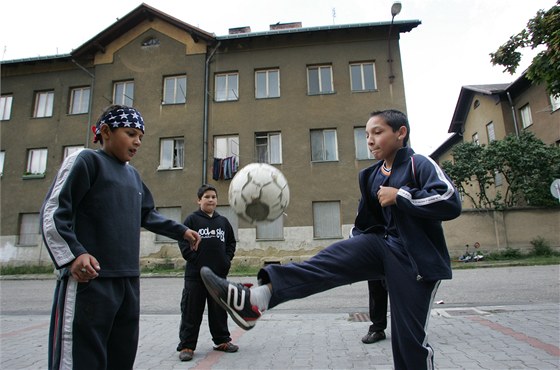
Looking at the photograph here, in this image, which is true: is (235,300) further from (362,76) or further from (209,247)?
(362,76)

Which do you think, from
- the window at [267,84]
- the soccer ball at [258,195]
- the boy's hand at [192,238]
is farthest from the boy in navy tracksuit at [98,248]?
the window at [267,84]

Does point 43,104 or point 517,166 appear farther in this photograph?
point 43,104

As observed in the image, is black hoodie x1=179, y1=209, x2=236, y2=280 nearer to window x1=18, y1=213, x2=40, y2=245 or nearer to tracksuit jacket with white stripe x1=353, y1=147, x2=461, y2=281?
tracksuit jacket with white stripe x1=353, y1=147, x2=461, y2=281

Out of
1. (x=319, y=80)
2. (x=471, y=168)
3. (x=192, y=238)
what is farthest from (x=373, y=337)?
(x=471, y=168)

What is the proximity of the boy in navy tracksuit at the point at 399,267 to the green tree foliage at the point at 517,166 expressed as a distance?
17639mm

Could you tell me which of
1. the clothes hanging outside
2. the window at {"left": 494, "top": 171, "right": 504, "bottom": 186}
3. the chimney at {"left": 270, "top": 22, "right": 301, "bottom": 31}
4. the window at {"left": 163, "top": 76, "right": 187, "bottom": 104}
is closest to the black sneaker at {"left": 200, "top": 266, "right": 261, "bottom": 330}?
the clothes hanging outside

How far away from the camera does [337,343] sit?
4.64 m

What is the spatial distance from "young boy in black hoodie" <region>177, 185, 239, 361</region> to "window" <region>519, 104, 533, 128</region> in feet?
76.1

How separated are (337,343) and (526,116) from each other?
2343 centimetres

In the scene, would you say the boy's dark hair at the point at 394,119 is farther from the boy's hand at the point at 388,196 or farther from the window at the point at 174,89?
Answer: the window at the point at 174,89

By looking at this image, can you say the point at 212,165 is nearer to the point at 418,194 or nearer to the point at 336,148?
the point at 336,148

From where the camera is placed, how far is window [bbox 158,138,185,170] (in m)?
19.4

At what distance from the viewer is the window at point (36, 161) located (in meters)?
20.9

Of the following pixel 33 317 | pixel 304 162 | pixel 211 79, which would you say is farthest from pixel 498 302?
pixel 211 79
